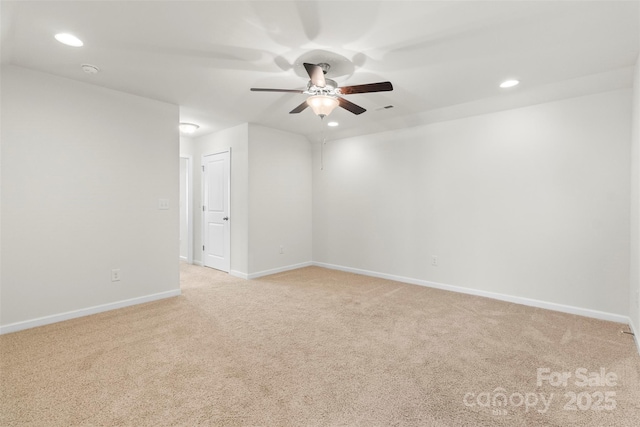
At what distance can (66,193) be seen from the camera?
3025 mm

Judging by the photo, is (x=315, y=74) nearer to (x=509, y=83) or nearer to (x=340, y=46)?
(x=340, y=46)

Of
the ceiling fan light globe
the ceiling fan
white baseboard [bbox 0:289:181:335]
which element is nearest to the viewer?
the ceiling fan

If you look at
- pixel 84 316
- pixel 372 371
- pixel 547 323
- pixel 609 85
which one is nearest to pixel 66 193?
pixel 84 316

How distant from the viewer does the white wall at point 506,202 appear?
3092mm

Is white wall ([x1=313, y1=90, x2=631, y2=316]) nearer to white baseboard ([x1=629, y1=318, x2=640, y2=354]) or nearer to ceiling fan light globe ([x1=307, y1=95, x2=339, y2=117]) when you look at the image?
white baseboard ([x1=629, y1=318, x2=640, y2=354])

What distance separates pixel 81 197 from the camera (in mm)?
3121

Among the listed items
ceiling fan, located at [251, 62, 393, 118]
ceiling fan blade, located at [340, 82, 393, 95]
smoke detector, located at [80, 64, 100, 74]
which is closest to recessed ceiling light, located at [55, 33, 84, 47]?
smoke detector, located at [80, 64, 100, 74]

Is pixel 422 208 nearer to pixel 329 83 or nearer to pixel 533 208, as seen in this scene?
pixel 533 208

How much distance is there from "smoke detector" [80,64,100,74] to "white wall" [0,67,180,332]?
39cm

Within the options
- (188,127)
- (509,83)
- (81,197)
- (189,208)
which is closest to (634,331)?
(509,83)

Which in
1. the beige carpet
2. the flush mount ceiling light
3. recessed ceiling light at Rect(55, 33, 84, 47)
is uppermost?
recessed ceiling light at Rect(55, 33, 84, 47)

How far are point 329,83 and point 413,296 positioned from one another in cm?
278

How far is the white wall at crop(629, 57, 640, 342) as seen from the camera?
2.49m

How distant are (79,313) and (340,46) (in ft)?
12.1
